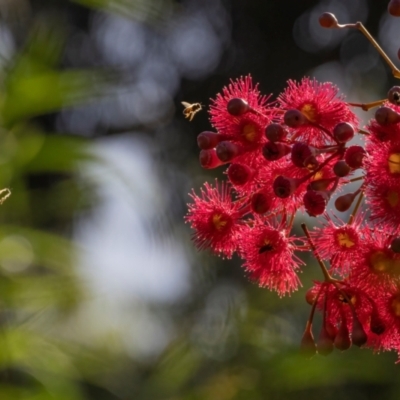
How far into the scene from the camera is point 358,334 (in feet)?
4.09

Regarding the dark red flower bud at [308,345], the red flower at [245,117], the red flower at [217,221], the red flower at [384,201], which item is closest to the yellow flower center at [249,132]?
the red flower at [245,117]

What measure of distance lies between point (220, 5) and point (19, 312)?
3.56 metres

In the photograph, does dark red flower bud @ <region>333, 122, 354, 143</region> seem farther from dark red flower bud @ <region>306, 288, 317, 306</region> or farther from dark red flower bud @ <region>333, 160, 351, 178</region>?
dark red flower bud @ <region>306, 288, 317, 306</region>

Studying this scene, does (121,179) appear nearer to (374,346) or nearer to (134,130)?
(374,346)

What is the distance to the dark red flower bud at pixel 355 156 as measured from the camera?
1.21 m

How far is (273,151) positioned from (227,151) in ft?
0.26

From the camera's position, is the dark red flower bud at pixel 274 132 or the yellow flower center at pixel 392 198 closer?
the yellow flower center at pixel 392 198

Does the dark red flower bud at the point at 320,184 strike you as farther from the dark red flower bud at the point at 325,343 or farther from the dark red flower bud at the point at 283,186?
the dark red flower bud at the point at 325,343

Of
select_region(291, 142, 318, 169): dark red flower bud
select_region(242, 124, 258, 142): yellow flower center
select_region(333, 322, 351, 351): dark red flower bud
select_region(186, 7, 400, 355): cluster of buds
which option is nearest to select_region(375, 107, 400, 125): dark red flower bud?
select_region(186, 7, 400, 355): cluster of buds

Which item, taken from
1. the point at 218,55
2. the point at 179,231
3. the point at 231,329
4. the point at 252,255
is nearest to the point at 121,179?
the point at 252,255

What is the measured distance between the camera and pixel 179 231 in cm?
354

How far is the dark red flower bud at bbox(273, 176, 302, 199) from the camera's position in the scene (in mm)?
1232

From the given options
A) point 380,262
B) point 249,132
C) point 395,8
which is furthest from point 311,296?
point 395,8

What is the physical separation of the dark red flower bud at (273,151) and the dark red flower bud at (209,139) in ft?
0.36
